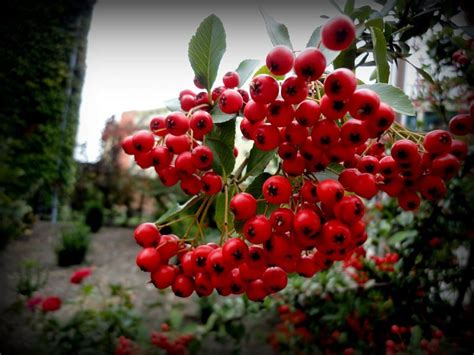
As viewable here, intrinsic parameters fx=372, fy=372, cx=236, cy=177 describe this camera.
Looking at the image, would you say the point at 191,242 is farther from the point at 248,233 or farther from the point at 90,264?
the point at 90,264

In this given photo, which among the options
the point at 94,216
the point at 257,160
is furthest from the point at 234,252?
the point at 94,216

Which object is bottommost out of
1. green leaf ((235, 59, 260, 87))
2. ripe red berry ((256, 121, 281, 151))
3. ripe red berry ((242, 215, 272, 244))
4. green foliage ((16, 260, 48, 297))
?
green foliage ((16, 260, 48, 297))

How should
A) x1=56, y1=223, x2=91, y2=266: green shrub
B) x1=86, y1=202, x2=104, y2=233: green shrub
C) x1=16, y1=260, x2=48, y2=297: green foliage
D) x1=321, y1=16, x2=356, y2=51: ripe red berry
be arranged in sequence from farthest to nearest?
1. x1=86, y1=202, x2=104, y2=233: green shrub
2. x1=56, y1=223, x2=91, y2=266: green shrub
3. x1=16, y1=260, x2=48, y2=297: green foliage
4. x1=321, y1=16, x2=356, y2=51: ripe red berry

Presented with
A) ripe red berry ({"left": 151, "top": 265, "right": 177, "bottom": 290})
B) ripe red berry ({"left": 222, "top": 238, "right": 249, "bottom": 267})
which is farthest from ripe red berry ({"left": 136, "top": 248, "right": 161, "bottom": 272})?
ripe red berry ({"left": 222, "top": 238, "right": 249, "bottom": 267})

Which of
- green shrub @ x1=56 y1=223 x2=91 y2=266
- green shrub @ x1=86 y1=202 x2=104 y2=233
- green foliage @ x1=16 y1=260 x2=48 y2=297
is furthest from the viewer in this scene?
green shrub @ x1=86 y1=202 x2=104 y2=233

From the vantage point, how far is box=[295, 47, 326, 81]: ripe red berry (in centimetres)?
51

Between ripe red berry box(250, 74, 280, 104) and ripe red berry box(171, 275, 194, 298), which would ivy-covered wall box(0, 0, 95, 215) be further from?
ripe red berry box(250, 74, 280, 104)

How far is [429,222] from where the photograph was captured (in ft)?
5.39

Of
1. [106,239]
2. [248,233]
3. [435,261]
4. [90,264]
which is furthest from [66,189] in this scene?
[248,233]


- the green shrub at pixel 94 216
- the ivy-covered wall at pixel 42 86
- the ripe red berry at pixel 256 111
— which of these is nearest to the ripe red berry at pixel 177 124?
the ripe red berry at pixel 256 111

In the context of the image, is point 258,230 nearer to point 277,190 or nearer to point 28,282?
point 277,190

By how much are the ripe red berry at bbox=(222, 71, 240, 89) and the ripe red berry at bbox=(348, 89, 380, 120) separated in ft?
0.82

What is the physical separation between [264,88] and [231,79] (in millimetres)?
170

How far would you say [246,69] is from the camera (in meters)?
0.72
